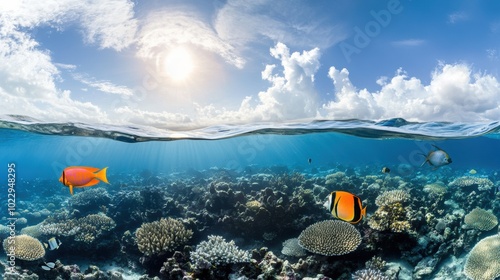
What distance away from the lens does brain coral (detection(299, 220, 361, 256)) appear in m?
7.32

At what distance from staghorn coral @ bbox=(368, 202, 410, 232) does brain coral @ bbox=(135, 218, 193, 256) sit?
561cm

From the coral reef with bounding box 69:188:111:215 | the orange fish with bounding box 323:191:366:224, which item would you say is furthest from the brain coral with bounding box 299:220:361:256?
the coral reef with bounding box 69:188:111:215

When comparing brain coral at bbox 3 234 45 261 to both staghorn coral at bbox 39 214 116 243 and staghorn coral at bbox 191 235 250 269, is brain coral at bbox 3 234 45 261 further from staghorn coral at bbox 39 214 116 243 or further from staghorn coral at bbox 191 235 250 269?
staghorn coral at bbox 191 235 250 269

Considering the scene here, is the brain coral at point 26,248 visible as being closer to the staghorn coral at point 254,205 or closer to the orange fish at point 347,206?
the staghorn coral at point 254,205

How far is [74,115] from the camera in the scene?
15773 millimetres

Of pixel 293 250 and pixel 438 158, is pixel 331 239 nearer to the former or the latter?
pixel 293 250

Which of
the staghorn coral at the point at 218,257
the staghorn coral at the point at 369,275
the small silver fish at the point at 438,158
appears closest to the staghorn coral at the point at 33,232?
the staghorn coral at the point at 218,257

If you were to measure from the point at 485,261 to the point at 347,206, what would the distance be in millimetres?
5842

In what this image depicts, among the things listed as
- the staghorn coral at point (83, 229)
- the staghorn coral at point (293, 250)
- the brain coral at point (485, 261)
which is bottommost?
the staghorn coral at point (83, 229)

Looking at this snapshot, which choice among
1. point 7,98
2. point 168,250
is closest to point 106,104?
point 7,98

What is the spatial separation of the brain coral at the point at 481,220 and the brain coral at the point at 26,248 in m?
13.3

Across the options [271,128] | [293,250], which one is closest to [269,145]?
[271,128]

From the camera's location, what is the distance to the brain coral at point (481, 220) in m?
8.83

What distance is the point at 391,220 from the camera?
820 cm
